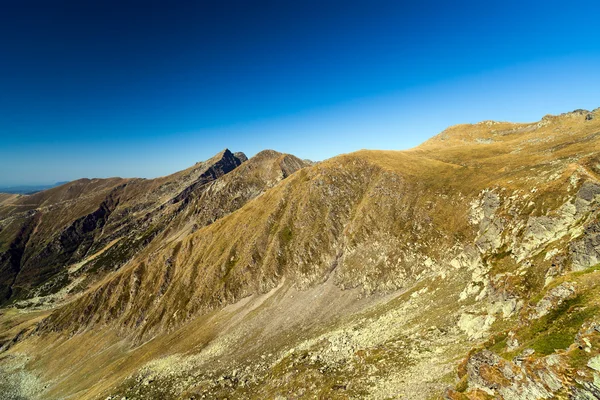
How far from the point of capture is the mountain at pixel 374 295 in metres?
35.7

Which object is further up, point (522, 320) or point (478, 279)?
point (522, 320)

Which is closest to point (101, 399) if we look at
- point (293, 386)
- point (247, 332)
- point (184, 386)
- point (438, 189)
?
point (184, 386)

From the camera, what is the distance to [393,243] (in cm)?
10662

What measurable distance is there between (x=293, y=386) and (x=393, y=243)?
65.9 m

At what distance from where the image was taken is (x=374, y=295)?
309ft

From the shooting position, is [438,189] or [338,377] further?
[438,189]

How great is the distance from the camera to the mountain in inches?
1405

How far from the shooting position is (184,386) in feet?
260

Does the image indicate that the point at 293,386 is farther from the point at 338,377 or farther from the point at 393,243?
the point at 393,243

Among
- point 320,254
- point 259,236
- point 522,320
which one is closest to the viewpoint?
point 522,320

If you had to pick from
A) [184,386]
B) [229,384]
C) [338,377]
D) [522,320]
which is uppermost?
[522,320]

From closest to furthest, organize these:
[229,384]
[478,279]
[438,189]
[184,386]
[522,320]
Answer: [522,320] < [478,279] < [229,384] < [184,386] < [438,189]

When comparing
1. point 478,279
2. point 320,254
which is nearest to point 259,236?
point 320,254

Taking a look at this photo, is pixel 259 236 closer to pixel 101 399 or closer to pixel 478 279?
pixel 101 399
